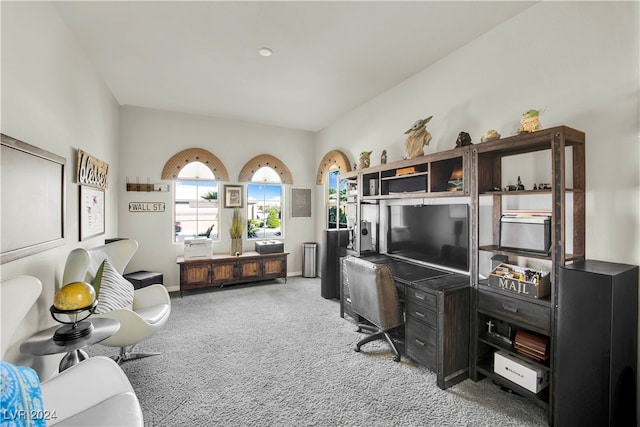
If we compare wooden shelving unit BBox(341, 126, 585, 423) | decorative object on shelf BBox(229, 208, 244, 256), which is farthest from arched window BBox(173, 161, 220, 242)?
wooden shelving unit BBox(341, 126, 585, 423)

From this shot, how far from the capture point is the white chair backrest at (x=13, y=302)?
4.43 feet

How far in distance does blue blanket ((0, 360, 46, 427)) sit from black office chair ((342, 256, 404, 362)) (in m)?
2.03

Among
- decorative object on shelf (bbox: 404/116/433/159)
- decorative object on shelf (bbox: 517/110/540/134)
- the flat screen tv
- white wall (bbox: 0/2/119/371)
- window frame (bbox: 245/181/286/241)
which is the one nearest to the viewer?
white wall (bbox: 0/2/119/371)

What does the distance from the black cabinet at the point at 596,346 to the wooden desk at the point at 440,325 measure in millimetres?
602

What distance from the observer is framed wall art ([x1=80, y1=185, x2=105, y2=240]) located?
2.67 metres

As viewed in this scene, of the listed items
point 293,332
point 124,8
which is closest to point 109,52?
point 124,8

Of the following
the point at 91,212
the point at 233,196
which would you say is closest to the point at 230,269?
the point at 233,196

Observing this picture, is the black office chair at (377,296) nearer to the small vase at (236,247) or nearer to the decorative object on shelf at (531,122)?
the decorative object on shelf at (531,122)

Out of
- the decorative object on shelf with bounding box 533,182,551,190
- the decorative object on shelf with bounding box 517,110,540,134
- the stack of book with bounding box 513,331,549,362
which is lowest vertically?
the stack of book with bounding box 513,331,549,362

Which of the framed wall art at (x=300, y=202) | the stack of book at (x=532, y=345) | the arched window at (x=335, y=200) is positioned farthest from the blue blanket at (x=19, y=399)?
the framed wall art at (x=300, y=202)

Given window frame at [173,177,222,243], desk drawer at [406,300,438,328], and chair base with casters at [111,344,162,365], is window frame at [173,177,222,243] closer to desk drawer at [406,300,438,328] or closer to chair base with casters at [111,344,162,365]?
chair base with casters at [111,344,162,365]

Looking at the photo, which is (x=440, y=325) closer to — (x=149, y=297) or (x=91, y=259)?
(x=149, y=297)

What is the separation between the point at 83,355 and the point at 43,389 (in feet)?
2.41

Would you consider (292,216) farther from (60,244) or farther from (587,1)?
(587,1)
